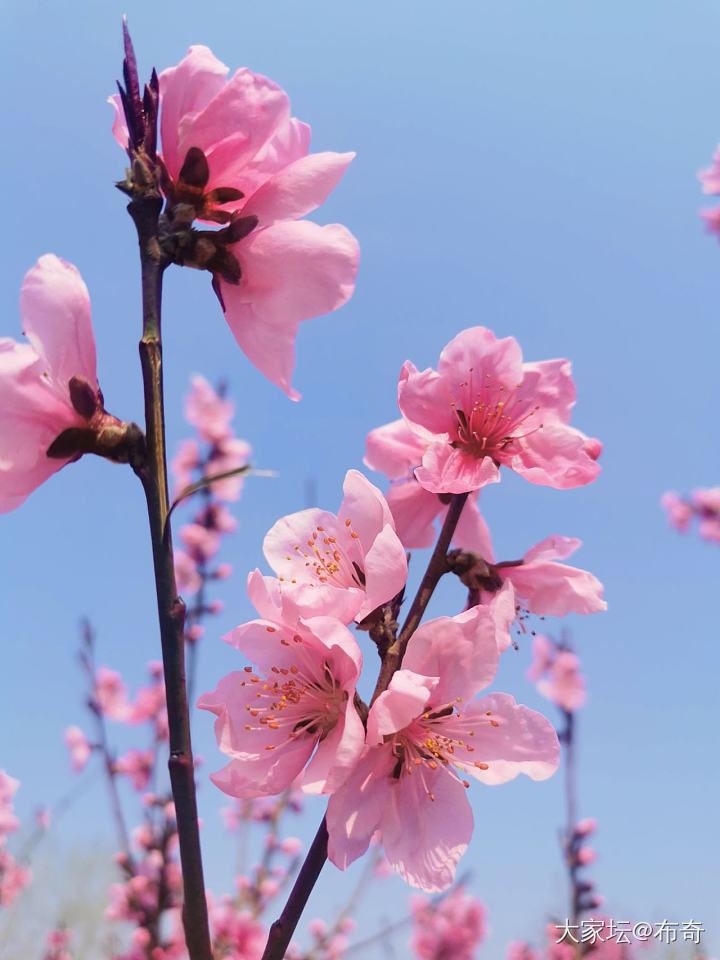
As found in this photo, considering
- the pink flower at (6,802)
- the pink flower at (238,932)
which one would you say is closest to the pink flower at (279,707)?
the pink flower at (6,802)

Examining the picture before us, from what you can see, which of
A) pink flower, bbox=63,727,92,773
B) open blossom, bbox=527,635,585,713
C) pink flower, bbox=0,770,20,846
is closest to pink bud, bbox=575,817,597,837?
open blossom, bbox=527,635,585,713

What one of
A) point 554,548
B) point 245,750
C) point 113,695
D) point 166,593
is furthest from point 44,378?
point 113,695

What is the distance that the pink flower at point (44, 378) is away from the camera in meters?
0.92

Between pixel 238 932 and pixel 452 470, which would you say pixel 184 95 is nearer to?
pixel 452 470

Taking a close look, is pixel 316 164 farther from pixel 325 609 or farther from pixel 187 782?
pixel 187 782

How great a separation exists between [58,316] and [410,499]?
26.2 inches

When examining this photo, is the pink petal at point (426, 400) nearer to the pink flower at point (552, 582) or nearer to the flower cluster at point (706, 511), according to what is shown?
the pink flower at point (552, 582)

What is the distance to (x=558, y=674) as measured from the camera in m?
4.47

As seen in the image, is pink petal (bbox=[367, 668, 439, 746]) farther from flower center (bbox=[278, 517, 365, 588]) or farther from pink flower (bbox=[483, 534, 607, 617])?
pink flower (bbox=[483, 534, 607, 617])

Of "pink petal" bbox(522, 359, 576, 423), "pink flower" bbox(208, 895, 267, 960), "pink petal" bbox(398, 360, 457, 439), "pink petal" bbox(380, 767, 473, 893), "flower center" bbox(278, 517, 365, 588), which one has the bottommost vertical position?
"pink flower" bbox(208, 895, 267, 960)

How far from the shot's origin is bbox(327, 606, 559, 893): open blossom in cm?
93

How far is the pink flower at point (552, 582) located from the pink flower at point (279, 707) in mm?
355

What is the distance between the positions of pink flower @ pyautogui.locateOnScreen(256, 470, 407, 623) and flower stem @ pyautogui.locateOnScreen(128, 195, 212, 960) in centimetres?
15

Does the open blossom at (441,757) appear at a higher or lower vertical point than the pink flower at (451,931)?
higher
